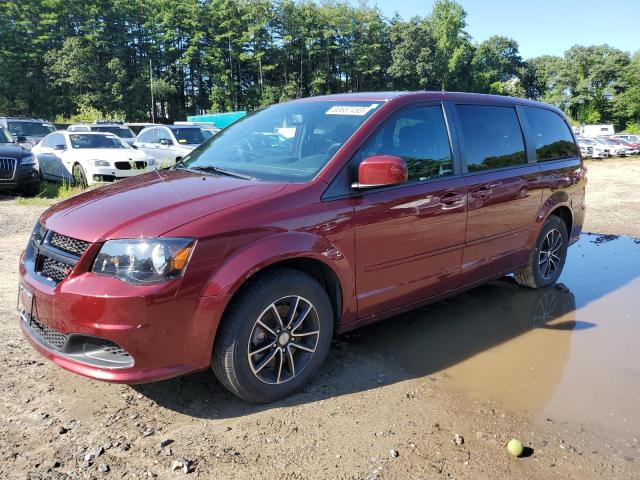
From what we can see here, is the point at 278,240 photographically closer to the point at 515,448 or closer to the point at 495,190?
the point at 515,448

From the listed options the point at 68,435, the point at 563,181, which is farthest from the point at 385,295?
the point at 563,181

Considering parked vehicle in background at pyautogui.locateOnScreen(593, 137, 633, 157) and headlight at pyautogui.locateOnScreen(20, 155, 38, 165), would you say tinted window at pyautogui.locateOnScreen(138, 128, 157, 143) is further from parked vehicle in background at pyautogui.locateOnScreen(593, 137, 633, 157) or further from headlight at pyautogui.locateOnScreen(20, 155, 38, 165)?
parked vehicle in background at pyautogui.locateOnScreen(593, 137, 633, 157)

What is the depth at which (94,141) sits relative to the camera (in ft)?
42.3

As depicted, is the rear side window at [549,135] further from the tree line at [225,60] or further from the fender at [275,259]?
the tree line at [225,60]

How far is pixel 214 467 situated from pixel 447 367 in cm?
184

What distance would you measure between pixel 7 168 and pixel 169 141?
13.7 ft

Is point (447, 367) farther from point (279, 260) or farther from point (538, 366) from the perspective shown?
point (279, 260)

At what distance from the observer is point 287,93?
6788 cm

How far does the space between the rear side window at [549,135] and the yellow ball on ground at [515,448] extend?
308 cm

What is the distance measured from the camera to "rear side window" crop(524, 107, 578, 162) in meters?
5.00

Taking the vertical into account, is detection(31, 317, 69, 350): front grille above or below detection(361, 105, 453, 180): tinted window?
below

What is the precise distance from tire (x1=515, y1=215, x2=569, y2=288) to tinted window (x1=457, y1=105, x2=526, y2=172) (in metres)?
0.88

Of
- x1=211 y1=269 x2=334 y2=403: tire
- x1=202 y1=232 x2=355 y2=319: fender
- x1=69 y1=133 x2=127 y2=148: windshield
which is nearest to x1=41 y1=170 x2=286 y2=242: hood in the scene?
x1=202 y1=232 x2=355 y2=319: fender

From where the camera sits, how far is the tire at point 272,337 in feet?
9.29
